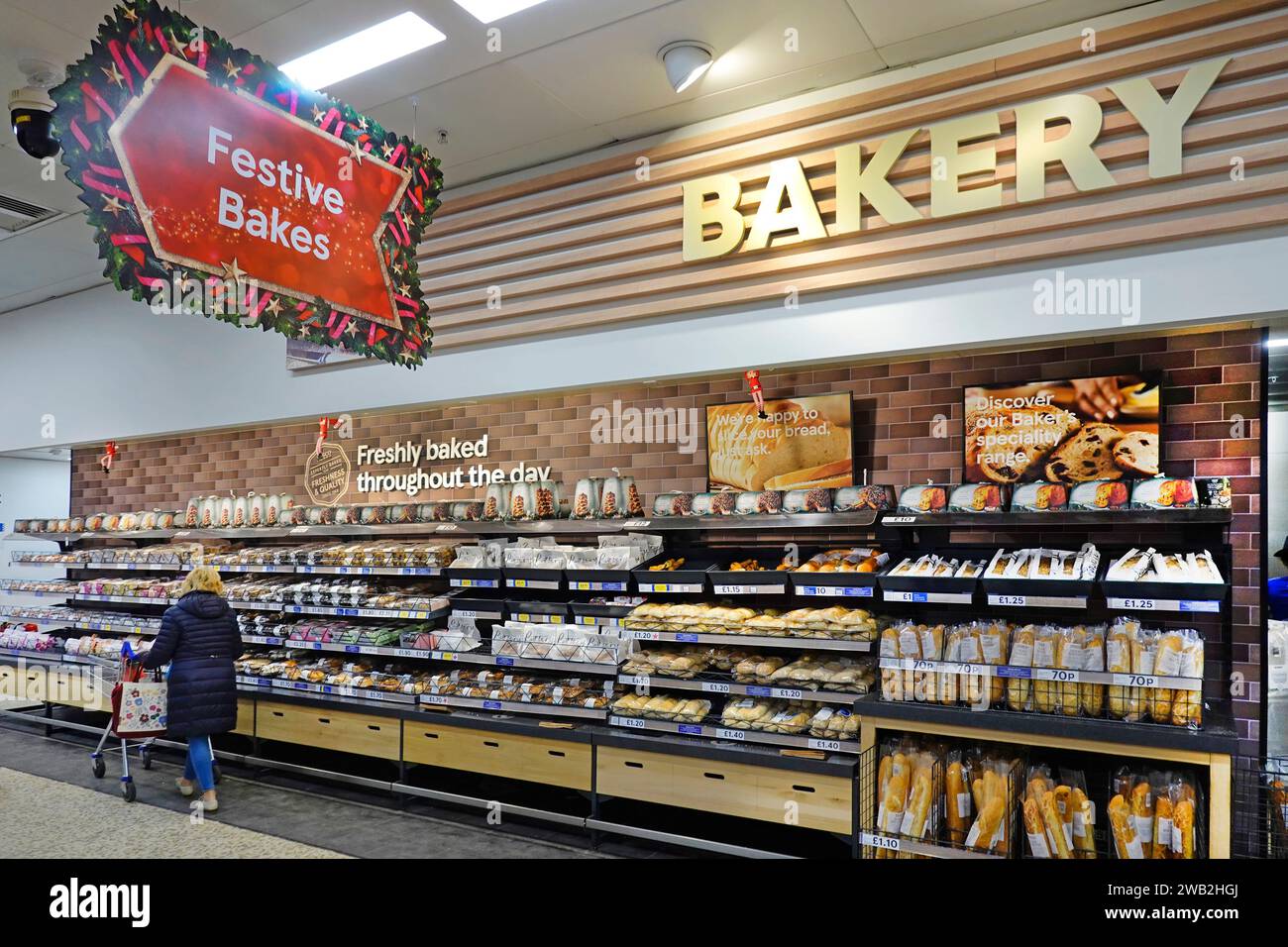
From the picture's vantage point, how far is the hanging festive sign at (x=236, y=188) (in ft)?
8.11

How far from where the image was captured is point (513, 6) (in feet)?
12.5

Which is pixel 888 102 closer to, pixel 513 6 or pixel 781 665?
pixel 513 6

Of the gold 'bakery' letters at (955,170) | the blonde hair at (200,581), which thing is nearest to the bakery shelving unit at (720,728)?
the blonde hair at (200,581)

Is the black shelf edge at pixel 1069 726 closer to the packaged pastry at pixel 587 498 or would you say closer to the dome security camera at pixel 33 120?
the packaged pastry at pixel 587 498

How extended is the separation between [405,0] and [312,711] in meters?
4.52

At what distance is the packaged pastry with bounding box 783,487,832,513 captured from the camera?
4.44 meters

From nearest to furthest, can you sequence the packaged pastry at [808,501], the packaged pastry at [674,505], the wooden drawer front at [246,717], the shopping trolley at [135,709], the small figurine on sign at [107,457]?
the packaged pastry at [808,501], the packaged pastry at [674,505], the shopping trolley at [135,709], the wooden drawer front at [246,717], the small figurine on sign at [107,457]

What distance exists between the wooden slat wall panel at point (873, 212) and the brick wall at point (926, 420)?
0.57 meters

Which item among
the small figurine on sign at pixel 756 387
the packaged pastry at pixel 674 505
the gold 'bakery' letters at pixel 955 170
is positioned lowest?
the packaged pastry at pixel 674 505

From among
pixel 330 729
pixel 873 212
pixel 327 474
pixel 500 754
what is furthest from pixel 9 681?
pixel 873 212

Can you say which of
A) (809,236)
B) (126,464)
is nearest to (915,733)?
(809,236)

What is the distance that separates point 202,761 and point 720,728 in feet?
11.1

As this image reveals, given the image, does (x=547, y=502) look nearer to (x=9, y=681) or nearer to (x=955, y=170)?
(x=955, y=170)

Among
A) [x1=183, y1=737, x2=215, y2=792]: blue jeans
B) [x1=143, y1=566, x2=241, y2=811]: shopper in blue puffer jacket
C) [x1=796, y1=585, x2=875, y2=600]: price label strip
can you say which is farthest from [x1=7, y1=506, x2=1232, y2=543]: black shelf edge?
[x1=183, y1=737, x2=215, y2=792]: blue jeans
